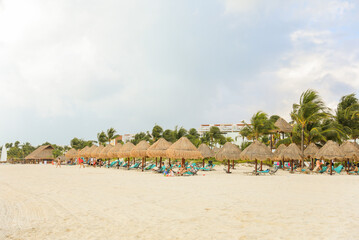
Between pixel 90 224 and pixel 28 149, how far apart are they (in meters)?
78.7

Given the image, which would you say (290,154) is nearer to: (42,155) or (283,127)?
(283,127)

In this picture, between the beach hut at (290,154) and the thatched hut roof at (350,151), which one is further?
the beach hut at (290,154)

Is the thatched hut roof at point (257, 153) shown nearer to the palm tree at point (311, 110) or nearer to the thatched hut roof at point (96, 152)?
the palm tree at point (311, 110)

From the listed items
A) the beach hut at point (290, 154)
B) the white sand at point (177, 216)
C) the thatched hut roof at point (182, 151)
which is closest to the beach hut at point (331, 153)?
the beach hut at point (290, 154)

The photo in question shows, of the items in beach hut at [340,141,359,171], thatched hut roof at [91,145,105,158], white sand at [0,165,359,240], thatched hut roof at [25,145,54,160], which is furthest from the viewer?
thatched hut roof at [25,145,54,160]

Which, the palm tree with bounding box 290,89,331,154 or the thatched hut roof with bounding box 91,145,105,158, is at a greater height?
the palm tree with bounding box 290,89,331,154

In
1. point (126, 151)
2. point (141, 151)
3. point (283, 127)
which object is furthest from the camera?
point (283, 127)

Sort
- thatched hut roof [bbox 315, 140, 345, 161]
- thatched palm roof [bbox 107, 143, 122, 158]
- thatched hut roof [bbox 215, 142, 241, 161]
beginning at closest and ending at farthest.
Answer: thatched hut roof [bbox 315, 140, 345, 161], thatched hut roof [bbox 215, 142, 241, 161], thatched palm roof [bbox 107, 143, 122, 158]

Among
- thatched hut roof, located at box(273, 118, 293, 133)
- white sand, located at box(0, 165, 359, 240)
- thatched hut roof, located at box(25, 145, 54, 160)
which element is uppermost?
thatched hut roof, located at box(273, 118, 293, 133)

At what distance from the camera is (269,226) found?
4754 mm

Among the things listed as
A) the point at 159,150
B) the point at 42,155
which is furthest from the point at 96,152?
the point at 42,155

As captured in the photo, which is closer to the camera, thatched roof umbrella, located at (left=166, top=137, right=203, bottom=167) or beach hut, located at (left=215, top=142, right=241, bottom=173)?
thatched roof umbrella, located at (left=166, top=137, right=203, bottom=167)

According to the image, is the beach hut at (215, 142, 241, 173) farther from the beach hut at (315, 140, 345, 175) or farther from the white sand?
the white sand

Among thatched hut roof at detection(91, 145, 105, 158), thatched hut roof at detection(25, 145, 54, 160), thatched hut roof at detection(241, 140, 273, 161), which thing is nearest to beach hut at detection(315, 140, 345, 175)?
thatched hut roof at detection(241, 140, 273, 161)
